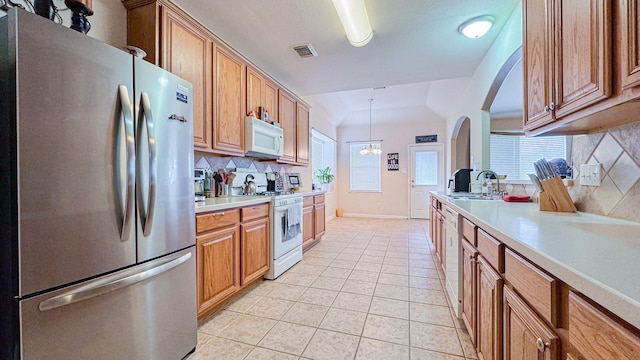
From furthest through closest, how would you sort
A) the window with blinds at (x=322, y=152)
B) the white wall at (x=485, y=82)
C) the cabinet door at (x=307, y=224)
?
1. the window with blinds at (x=322, y=152)
2. the cabinet door at (x=307, y=224)
3. the white wall at (x=485, y=82)

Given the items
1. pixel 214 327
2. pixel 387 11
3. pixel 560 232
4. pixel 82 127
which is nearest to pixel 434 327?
pixel 560 232

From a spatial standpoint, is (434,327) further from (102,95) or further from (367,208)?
(367,208)

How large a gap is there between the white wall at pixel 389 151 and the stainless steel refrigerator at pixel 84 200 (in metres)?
6.26

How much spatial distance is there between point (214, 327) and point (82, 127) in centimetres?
158

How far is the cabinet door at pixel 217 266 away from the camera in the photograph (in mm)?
1852

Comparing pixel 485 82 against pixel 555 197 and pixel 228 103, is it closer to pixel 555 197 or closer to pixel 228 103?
pixel 555 197

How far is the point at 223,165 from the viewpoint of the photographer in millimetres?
2963

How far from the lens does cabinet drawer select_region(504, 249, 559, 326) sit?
2.44 feet

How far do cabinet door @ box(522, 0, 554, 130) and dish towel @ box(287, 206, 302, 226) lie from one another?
233 cm

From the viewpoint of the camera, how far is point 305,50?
9.52 feet

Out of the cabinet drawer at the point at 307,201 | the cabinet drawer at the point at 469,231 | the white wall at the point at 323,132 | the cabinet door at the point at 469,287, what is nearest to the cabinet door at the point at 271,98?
the cabinet drawer at the point at 307,201

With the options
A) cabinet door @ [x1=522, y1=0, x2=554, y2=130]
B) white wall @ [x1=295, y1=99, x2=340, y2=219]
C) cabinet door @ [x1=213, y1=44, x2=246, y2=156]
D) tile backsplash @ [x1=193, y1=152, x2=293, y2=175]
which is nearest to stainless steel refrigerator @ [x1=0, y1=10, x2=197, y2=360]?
cabinet door @ [x1=213, y1=44, x2=246, y2=156]

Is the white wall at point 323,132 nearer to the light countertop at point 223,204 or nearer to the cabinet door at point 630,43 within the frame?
the light countertop at point 223,204

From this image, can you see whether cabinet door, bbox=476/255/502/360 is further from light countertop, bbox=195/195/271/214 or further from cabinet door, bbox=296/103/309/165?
cabinet door, bbox=296/103/309/165
